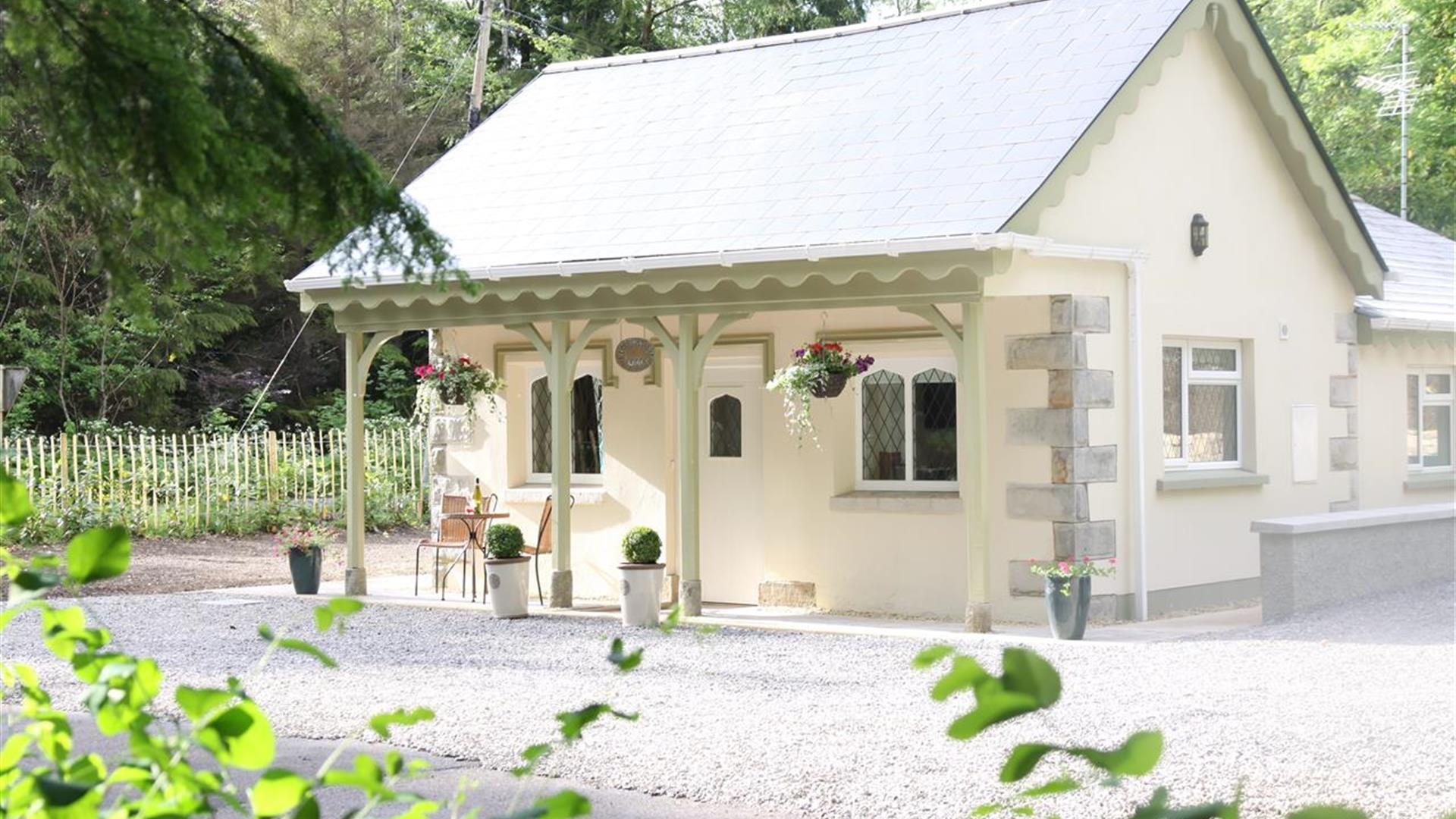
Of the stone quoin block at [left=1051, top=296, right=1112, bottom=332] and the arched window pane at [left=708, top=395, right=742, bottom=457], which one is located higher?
the stone quoin block at [left=1051, top=296, right=1112, bottom=332]

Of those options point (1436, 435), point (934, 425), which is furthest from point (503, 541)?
point (1436, 435)

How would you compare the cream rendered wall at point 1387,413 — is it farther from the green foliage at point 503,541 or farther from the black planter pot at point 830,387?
the green foliage at point 503,541

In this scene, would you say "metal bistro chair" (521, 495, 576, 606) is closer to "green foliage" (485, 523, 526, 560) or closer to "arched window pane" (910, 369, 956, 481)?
"green foliage" (485, 523, 526, 560)

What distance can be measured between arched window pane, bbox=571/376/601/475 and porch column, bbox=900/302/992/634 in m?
4.38

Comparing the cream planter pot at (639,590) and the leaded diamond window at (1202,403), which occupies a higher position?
the leaded diamond window at (1202,403)

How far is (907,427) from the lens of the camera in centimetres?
1342

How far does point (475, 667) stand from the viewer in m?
10.6

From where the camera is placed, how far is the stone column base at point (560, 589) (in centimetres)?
1352

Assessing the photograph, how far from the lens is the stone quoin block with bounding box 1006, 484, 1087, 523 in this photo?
12328mm

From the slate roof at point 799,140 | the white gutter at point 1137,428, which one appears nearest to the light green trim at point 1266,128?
the slate roof at point 799,140

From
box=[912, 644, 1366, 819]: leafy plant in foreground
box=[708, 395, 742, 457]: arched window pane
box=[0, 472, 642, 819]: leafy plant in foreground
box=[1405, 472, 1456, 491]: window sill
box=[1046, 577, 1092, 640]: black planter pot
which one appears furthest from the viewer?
box=[1405, 472, 1456, 491]: window sill

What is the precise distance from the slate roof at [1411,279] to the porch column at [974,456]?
5915 millimetres

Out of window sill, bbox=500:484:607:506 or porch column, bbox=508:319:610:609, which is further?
window sill, bbox=500:484:607:506

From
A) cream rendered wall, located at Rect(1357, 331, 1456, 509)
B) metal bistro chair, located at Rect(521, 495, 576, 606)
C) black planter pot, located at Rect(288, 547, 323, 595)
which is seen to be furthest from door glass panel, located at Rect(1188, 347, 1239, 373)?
black planter pot, located at Rect(288, 547, 323, 595)
